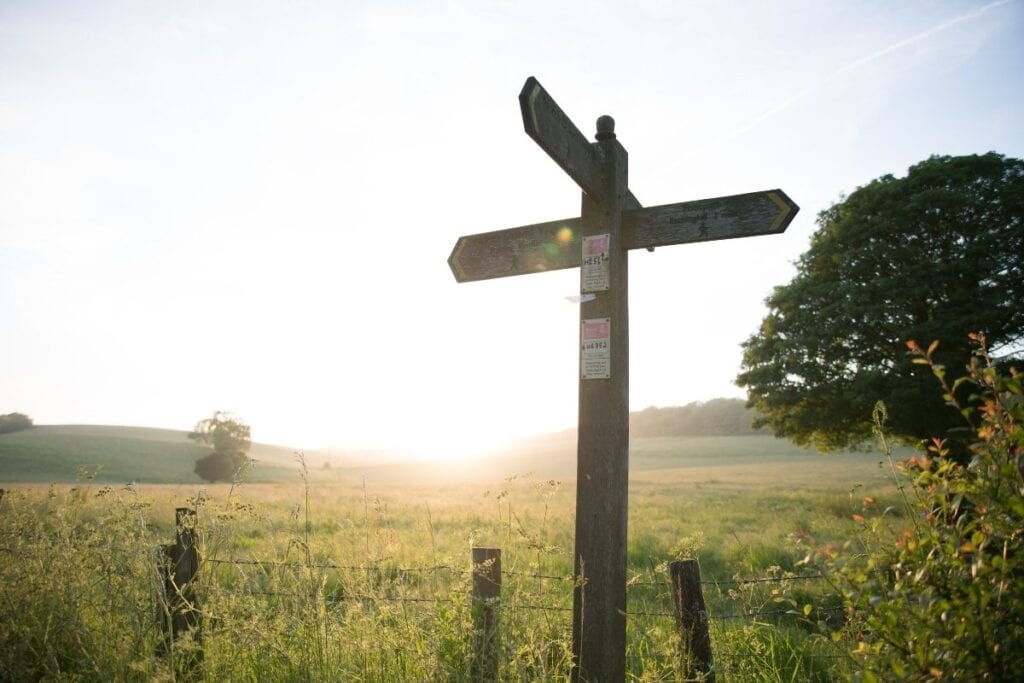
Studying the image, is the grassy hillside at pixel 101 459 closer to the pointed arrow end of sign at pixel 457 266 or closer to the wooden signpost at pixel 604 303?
the pointed arrow end of sign at pixel 457 266

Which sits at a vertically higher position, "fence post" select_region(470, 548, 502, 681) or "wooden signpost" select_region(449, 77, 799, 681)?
"wooden signpost" select_region(449, 77, 799, 681)

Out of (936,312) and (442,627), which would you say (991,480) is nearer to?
(442,627)

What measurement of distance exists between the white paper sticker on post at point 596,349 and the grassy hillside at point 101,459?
43825 mm

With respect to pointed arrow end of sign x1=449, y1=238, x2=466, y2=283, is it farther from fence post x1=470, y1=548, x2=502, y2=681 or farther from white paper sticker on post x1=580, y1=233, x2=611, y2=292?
fence post x1=470, y1=548, x2=502, y2=681

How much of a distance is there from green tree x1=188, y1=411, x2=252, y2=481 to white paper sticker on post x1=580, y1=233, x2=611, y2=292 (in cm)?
5364

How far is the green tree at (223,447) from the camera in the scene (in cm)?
5091

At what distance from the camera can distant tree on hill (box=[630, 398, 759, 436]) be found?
85.1m

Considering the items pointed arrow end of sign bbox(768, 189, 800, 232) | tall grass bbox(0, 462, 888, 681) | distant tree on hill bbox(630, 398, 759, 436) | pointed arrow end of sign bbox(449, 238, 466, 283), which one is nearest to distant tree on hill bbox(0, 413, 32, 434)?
distant tree on hill bbox(630, 398, 759, 436)

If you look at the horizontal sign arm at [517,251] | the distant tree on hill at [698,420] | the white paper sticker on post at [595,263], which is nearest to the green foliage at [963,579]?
the white paper sticker on post at [595,263]

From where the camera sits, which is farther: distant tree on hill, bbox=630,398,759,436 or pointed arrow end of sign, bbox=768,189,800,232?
distant tree on hill, bbox=630,398,759,436

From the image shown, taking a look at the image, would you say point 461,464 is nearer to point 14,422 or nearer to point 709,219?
point 14,422

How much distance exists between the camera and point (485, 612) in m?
3.07

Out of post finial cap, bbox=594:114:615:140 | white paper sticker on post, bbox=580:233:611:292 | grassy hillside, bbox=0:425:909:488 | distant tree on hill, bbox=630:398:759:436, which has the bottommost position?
grassy hillside, bbox=0:425:909:488

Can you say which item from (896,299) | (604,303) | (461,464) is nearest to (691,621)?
(604,303)
